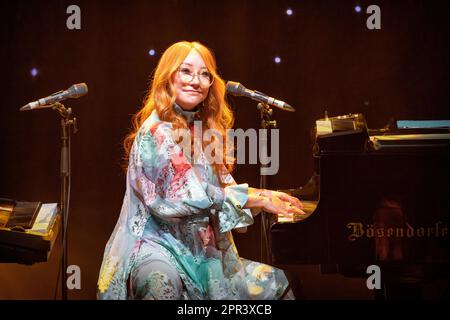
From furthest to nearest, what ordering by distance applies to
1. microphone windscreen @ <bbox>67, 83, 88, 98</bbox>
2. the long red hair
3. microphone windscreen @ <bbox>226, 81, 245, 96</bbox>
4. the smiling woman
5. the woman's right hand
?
microphone windscreen @ <bbox>67, 83, 88, 98</bbox>, microphone windscreen @ <bbox>226, 81, 245, 96</bbox>, the long red hair, the woman's right hand, the smiling woman

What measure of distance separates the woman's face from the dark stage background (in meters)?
0.98

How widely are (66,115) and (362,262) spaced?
1724 mm

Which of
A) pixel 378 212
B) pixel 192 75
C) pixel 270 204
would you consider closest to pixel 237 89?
pixel 192 75

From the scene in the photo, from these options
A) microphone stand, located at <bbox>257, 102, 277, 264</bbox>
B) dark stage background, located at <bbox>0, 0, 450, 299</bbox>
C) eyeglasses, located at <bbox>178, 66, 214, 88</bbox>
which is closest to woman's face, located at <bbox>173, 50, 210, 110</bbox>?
eyeglasses, located at <bbox>178, 66, 214, 88</bbox>

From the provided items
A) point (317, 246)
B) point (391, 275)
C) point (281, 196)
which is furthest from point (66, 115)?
point (391, 275)

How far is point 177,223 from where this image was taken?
2707 millimetres

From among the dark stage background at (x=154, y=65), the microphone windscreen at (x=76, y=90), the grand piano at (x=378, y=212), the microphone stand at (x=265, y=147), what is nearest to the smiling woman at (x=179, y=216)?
the grand piano at (x=378, y=212)

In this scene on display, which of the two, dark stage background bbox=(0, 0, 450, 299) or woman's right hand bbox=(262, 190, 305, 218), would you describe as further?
dark stage background bbox=(0, 0, 450, 299)

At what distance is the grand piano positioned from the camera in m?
Result: 2.63

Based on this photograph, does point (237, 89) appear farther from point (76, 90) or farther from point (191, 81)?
point (76, 90)

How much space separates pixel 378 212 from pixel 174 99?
3.46 feet

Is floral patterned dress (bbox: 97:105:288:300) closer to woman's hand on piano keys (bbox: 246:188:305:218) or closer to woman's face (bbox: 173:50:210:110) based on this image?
woman's hand on piano keys (bbox: 246:188:305:218)

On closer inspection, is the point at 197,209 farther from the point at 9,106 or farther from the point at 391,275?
the point at 9,106
